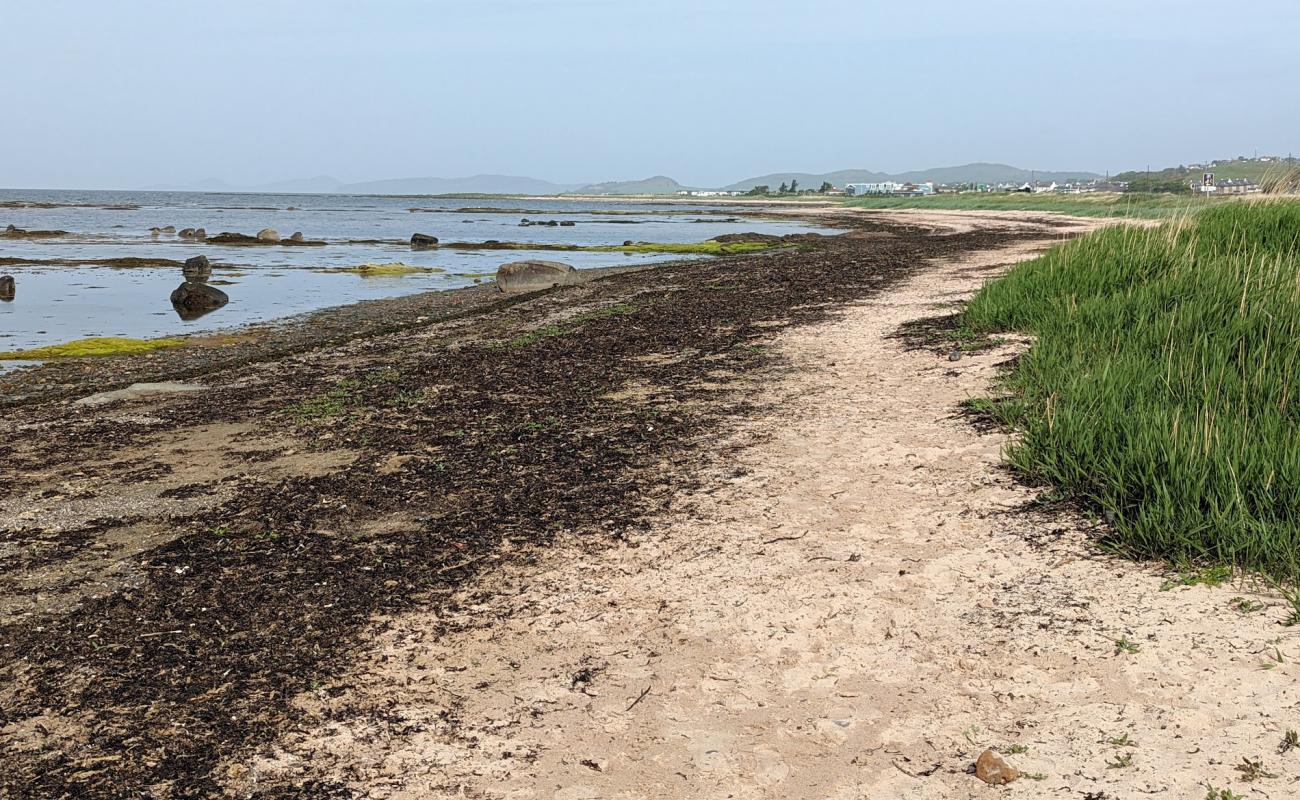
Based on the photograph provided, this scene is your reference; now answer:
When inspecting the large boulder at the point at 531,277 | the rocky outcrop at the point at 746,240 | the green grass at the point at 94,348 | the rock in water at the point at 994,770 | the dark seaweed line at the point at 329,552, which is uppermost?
the rocky outcrop at the point at 746,240

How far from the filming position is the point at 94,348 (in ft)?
45.4

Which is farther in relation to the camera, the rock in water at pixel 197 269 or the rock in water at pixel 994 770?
the rock in water at pixel 197 269

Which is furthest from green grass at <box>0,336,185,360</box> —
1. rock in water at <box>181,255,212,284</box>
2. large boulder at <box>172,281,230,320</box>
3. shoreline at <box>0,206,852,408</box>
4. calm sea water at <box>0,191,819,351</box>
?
rock in water at <box>181,255,212,284</box>

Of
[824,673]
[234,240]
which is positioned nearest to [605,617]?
[824,673]

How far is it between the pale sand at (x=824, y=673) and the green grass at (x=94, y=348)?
11.4 m

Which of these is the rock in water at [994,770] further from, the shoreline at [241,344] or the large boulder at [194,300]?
the large boulder at [194,300]

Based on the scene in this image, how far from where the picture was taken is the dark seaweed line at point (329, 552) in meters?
3.48

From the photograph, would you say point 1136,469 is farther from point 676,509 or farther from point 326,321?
point 326,321

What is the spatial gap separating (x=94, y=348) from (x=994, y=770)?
47.2 feet

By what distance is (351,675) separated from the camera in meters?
3.85

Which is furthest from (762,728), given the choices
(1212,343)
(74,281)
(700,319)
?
(74,281)

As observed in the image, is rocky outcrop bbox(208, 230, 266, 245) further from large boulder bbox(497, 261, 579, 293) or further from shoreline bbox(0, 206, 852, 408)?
shoreline bbox(0, 206, 852, 408)

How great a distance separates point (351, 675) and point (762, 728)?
1.70 m

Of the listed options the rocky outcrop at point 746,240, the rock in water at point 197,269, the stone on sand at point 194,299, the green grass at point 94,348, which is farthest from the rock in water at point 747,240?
the green grass at point 94,348
